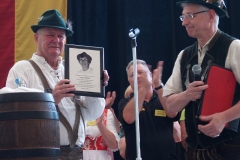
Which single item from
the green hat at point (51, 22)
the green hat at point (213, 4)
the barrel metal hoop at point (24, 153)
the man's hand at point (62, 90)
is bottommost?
the barrel metal hoop at point (24, 153)

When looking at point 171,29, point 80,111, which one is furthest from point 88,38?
point 80,111

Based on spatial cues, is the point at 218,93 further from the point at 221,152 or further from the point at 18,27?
the point at 18,27

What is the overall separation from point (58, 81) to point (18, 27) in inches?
68.3

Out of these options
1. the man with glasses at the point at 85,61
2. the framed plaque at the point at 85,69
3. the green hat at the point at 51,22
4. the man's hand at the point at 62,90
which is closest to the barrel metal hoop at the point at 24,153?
the man's hand at the point at 62,90

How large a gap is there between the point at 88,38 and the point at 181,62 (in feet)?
6.32

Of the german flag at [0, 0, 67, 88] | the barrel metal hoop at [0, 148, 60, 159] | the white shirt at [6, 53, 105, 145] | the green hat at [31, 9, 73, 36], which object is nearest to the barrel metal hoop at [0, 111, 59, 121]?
the barrel metal hoop at [0, 148, 60, 159]

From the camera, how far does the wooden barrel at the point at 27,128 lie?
6.47ft

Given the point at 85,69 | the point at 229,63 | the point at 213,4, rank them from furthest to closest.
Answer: the point at 85,69 → the point at 213,4 → the point at 229,63

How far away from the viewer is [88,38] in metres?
4.50

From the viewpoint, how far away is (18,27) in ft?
14.8

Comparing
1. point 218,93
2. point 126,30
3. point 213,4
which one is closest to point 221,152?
point 218,93

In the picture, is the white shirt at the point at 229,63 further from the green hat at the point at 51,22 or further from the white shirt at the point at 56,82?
the green hat at the point at 51,22

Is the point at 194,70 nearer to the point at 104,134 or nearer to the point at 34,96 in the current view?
the point at 34,96

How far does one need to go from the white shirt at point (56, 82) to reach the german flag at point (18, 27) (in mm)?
1511
